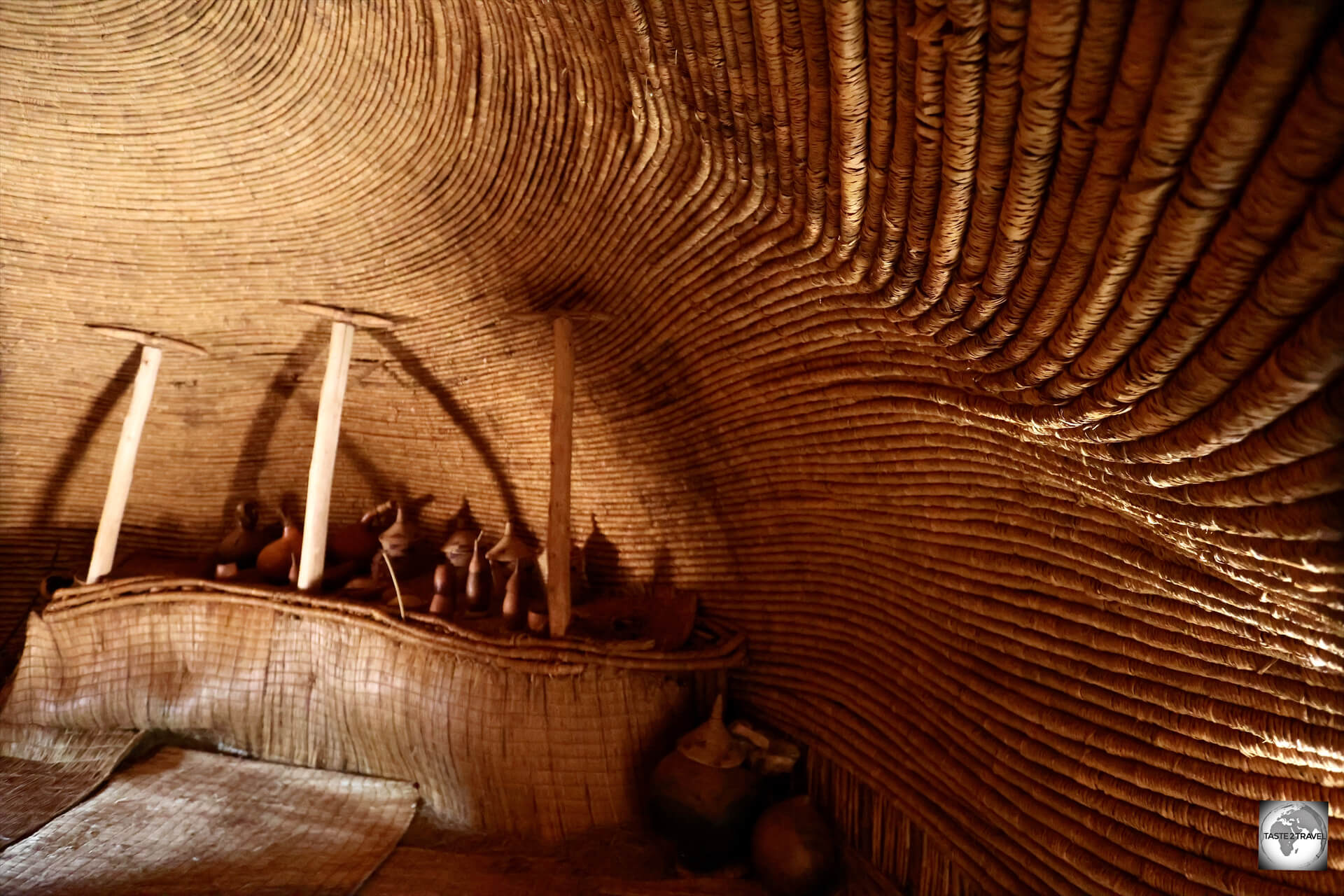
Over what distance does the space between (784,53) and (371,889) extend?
330 centimetres

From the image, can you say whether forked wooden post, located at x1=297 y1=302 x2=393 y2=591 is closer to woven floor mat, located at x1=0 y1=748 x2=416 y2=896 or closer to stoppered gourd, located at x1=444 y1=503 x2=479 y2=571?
stoppered gourd, located at x1=444 y1=503 x2=479 y2=571

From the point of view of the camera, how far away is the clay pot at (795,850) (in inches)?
99.0

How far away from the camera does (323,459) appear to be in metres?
3.76

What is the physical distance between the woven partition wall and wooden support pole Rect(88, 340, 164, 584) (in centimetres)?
36

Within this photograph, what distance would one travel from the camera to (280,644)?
3463 millimetres

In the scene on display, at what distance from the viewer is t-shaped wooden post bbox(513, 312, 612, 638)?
10.6 feet

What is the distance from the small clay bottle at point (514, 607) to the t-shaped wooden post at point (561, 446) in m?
0.26

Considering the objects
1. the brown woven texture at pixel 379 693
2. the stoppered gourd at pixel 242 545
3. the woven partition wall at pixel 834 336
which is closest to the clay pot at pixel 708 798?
the brown woven texture at pixel 379 693

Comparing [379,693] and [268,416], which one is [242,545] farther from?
[379,693]

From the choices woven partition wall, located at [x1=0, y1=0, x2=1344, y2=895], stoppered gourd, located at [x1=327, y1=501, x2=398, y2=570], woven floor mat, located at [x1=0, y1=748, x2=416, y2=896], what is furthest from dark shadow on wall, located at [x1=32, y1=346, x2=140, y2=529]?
woven floor mat, located at [x1=0, y1=748, x2=416, y2=896]

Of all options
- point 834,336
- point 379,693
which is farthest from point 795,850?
point 379,693

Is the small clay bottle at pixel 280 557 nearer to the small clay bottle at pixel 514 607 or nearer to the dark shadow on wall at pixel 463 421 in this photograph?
the dark shadow on wall at pixel 463 421

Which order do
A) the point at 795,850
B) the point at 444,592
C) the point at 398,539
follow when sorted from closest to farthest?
the point at 795,850
the point at 444,592
the point at 398,539

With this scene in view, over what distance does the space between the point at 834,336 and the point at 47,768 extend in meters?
4.41
